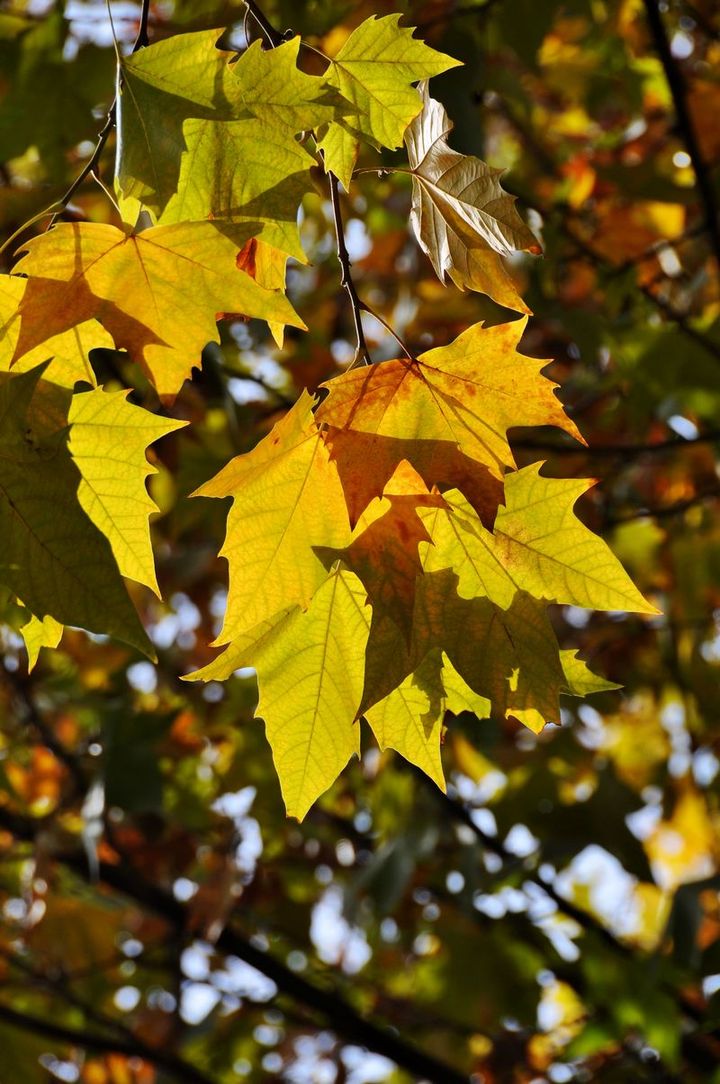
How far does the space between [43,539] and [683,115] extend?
160 cm

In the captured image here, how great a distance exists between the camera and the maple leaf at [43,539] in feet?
3.74

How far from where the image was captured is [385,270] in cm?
462

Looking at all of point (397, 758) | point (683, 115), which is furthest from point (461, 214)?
point (397, 758)

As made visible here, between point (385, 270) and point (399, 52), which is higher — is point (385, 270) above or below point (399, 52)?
below

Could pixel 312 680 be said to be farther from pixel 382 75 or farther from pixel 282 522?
pixel 382 75

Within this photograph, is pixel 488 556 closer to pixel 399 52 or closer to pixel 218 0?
pixel 399 52

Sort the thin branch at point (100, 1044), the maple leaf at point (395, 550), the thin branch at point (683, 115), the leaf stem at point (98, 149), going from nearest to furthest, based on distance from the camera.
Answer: the maple leaf at point (395, 550)
the leaf stem at point (98, 149)
the thin branch at point (683, 115)
the thin branch at point (100, 1044)

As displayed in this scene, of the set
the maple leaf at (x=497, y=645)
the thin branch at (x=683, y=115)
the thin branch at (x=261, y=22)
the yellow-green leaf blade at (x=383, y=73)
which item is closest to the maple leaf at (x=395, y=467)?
the maple leaf at (x=497, y=645)

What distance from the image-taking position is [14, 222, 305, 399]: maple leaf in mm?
1193

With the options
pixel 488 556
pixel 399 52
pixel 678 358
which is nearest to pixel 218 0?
pixel 399 52

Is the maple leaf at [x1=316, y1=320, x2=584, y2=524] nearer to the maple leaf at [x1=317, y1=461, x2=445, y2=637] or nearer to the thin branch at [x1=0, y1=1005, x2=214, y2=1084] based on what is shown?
the maple leaf at [x1=317, y1=461, x2=445, y2=637]

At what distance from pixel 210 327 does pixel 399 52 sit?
14.4 inches

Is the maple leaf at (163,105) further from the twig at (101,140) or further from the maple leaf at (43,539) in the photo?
the maple leaf at (43,539)

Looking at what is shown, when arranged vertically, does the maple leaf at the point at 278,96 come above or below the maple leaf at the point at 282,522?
above
